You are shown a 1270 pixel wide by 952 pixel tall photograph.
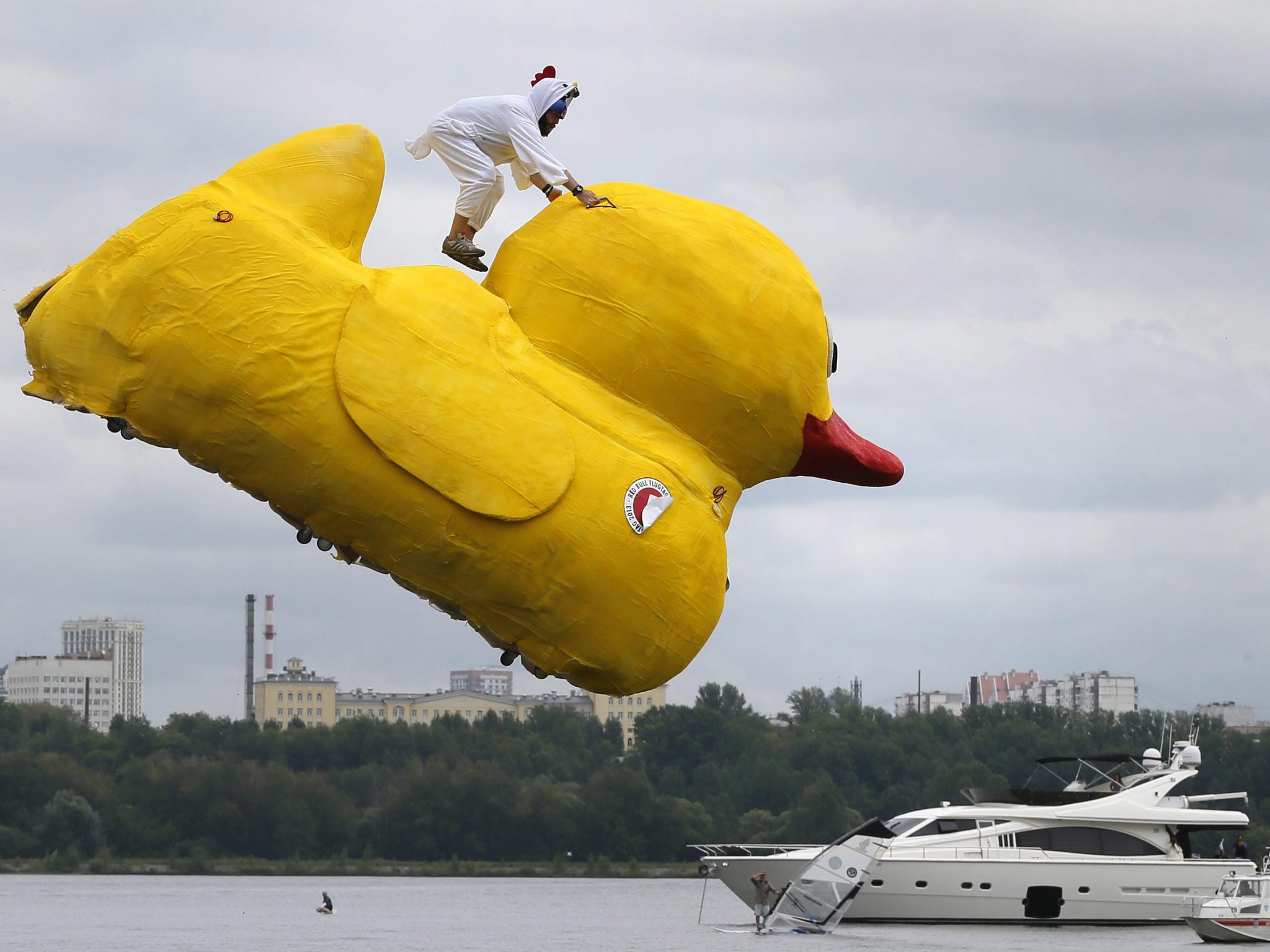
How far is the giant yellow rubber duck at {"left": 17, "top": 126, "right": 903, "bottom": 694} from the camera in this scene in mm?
6535

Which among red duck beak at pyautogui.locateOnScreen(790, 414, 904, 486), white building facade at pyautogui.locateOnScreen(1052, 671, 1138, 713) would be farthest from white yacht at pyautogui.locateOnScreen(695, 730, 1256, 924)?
white building facade at pyautogui.locateOnScreen(1052, 671, 1138, 713)

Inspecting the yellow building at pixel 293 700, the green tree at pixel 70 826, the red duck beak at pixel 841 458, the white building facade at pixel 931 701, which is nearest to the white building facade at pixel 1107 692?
the white building facade at pixel 931 701

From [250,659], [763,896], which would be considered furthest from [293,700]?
[763,896]

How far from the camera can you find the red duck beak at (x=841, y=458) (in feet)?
25.0

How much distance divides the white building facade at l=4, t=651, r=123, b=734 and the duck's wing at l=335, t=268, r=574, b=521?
17669 cm

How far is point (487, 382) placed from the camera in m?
6.80

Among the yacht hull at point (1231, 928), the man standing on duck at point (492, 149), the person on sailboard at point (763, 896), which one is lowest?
the yacht hull at point (1231, 928)

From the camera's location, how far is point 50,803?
78.9m

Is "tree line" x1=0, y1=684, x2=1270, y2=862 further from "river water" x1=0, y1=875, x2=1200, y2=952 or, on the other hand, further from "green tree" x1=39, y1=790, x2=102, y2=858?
"river water" x1=0, y1=875, x2=1200, y2=952

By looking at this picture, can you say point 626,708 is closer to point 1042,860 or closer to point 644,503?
point 1042,860

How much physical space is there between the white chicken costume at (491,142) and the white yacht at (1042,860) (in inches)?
1156

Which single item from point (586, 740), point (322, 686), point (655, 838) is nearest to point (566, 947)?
point (655, 838)

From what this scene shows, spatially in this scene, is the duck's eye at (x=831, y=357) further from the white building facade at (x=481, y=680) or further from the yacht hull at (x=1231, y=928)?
the white building facade at (x=481, y=680)

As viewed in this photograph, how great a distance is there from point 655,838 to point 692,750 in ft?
35.3
